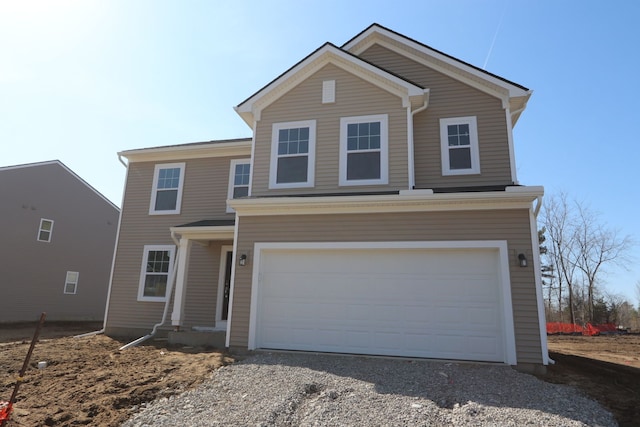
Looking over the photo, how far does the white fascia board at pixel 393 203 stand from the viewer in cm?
742

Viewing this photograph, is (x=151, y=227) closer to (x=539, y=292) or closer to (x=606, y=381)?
(x=539, y=292)

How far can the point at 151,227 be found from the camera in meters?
12.6

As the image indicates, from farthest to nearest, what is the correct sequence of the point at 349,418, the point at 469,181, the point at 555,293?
the point at 555,293 < the point at 469,181 < the point at 349,418

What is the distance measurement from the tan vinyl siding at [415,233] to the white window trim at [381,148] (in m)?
1.10

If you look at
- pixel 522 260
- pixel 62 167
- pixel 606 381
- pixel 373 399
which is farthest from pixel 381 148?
pixel 62 167

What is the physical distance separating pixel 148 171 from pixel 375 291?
30.9 feet

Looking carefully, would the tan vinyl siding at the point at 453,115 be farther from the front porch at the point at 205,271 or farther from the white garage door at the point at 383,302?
the front porch at the point at 205,271

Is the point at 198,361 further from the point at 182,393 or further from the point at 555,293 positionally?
the point at 555,293

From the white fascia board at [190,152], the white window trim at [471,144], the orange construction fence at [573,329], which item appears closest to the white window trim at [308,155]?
the white fascia board at [190,152]

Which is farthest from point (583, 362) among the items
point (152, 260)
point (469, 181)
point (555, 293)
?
point (555, 293)

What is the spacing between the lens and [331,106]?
377 inches

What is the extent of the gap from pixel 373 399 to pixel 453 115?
7.23 meters

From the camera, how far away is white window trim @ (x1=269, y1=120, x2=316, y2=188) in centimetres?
928

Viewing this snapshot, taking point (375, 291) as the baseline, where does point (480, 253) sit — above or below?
above
